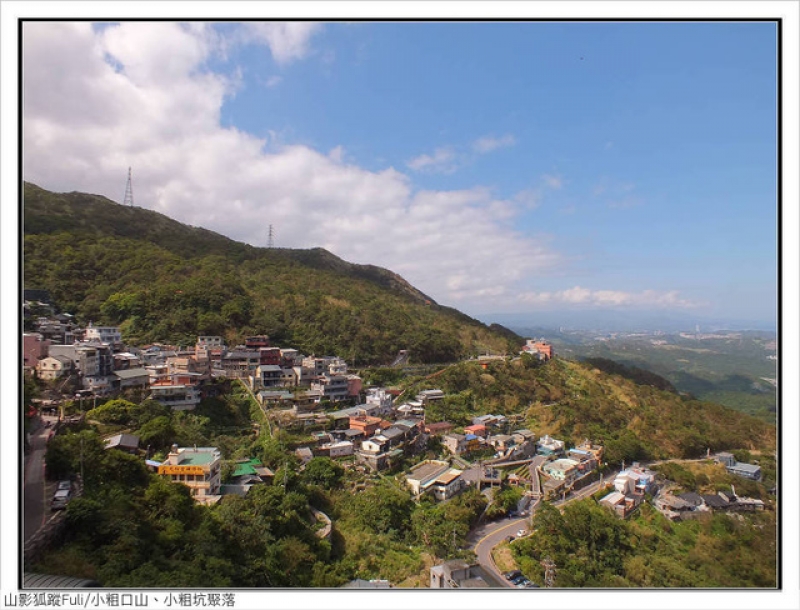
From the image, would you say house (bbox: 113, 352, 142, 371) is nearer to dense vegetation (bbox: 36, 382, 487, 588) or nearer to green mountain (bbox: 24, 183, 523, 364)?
green mountain (bbox: 24, 183, 523, 364)

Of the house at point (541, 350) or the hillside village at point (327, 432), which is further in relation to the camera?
the house at point (541, 350)

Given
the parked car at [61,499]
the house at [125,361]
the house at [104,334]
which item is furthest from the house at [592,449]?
the house at [104,334]

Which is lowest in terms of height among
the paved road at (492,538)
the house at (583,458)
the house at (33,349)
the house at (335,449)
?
the paved road at (492,538)

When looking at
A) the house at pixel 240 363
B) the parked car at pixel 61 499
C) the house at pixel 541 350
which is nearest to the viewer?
the parked car at pixel 61 499

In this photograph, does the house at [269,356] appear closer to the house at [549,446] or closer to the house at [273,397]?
the house at [273,397]

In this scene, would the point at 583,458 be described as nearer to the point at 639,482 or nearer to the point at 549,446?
the point at 549,446

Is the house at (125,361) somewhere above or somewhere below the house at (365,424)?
above
